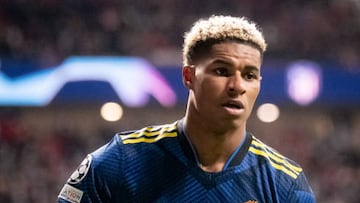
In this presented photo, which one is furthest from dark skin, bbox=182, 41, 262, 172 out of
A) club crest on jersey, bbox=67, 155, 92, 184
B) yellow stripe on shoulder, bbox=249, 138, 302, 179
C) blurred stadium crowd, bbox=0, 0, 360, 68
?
blurred stadium crowd, bbox=0, 0, 360, 68

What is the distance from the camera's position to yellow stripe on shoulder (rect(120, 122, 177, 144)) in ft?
10.4

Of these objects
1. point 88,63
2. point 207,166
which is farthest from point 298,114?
point 207,166

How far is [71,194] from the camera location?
3.06 metres

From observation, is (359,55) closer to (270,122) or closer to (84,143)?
(270,122)

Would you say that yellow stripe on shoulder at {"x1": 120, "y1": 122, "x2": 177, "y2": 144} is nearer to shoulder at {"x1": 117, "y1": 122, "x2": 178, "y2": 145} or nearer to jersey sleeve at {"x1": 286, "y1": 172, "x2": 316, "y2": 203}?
shoulder at {"x1": 117, "y1": 122, "x2": 178, "y2": 145}

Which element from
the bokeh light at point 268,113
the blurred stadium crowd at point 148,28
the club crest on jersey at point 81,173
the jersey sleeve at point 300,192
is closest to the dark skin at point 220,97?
the jersey sleeve at point 300,192

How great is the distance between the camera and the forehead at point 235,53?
298 cm

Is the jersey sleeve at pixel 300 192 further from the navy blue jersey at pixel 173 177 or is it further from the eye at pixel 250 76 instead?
the eye at pixel 250 76

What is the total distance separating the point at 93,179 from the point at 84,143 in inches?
426

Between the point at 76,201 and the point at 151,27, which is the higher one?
the point at 151,27

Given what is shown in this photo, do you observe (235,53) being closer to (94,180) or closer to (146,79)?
(94,180)

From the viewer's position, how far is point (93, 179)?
3.03 meters

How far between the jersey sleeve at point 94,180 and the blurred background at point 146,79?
32.4ft

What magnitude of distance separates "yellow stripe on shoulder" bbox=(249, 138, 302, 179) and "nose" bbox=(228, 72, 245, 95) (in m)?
0.37
